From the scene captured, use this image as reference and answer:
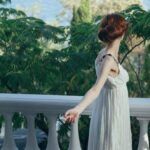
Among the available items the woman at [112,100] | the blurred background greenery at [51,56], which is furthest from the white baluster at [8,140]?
the blurred background greenery at [51,56]

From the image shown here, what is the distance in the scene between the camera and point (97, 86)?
4.84 ft

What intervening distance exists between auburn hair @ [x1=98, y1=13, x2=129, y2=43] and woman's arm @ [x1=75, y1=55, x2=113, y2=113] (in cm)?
7

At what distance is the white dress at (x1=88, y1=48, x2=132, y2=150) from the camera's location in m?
1.62

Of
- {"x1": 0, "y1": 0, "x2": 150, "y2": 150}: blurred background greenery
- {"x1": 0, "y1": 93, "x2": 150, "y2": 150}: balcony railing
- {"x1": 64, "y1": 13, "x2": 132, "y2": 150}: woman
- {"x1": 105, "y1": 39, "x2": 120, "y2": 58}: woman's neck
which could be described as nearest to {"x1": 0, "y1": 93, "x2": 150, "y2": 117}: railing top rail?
{"x1": 0, "y1": 93, "x2": 150, "y2": 150}: balcony railing

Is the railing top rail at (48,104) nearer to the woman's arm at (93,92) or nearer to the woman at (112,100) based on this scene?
the woman at (112,100)

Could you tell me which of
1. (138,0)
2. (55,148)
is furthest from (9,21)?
(55,148)

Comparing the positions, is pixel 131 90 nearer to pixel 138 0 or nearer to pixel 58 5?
pixel 138 0

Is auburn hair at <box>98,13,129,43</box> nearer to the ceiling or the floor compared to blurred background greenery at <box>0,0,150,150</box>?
nearer to the floor

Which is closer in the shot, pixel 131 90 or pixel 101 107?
pixel 101 107

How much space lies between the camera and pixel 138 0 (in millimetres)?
8172

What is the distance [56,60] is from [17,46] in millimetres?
541

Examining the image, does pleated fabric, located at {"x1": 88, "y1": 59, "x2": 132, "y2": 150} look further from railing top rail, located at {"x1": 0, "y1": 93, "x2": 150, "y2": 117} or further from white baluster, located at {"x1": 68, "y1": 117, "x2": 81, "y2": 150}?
white baluster, located at {"x1": 68, "y1": 117, "x2": 81, "y2": 150}

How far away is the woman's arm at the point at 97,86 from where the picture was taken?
1.45m

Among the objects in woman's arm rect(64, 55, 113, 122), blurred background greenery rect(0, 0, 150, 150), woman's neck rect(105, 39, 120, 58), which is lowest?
woman's arm rect(64, 55, 113, 122)
